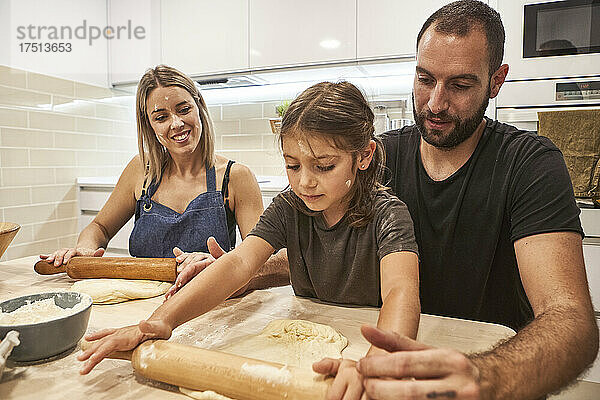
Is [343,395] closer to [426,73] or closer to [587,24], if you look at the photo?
[426,73]

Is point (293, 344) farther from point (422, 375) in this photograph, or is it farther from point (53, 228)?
point (53, 228)

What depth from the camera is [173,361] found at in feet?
2.14

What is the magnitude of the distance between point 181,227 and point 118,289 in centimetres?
51

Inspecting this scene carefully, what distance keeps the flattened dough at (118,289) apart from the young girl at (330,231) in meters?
0.20

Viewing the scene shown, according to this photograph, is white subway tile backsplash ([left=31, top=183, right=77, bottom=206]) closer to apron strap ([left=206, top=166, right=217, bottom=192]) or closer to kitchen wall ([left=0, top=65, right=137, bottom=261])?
kitchen wall ([left=0, top=65, right=137, bottom=261])

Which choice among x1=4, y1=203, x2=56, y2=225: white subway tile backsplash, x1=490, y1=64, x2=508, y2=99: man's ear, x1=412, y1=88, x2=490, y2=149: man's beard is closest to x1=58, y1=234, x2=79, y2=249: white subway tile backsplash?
x1=4, y1=203, x2=56, y2=225: white subway tile backsplash

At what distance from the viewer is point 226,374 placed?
626 mm

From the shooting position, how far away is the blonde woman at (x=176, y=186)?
1525mm

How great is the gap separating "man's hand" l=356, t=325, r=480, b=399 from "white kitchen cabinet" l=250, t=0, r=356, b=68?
2.10 m

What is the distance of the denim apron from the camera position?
Result: 152 cm

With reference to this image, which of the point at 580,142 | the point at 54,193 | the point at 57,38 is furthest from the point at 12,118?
the point at 580,142

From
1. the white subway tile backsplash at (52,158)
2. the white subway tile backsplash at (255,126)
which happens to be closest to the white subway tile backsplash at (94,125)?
the white subway tile backsplash at (52,158)

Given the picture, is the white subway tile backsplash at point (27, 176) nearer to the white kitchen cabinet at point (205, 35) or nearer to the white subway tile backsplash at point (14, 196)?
the white subway tile backsplash at point (14, 196)

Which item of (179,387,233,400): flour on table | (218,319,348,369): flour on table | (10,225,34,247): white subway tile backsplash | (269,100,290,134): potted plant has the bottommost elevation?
(10,225,34,247): white subway tile backsplash
